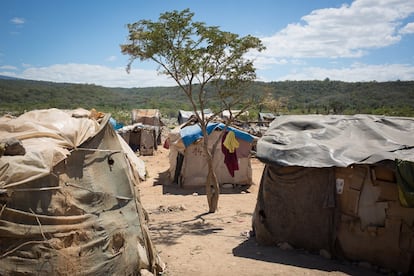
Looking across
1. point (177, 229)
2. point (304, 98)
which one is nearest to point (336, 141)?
point (177, 229)

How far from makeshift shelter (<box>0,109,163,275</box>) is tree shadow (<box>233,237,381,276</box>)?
6.15 ft

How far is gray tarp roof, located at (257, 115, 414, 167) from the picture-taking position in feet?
18.6

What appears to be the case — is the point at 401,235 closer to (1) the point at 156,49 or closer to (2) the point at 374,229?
(2) the point at 374,229

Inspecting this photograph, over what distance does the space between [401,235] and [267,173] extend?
230 centimetres

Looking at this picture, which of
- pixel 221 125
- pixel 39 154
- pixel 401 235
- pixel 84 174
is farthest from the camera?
pixel 221 125

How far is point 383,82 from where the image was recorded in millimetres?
66750

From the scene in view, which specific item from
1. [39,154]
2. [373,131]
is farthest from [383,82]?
[39,154]

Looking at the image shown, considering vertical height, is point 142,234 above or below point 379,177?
below

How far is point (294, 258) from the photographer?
5.98 m

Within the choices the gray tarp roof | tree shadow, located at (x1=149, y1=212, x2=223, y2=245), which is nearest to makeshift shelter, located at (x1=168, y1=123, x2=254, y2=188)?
tree shadow, located at (x1=149, y1=212, x2=223, y2=245)

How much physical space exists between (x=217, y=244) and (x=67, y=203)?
11.5ft

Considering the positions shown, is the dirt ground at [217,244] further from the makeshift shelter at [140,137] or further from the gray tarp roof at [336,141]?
the makeshift shelter at [140,137]

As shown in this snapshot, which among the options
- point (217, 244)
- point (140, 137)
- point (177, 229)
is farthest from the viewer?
point (140, 137)

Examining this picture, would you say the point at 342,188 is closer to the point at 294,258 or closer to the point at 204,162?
the point at 294,258
